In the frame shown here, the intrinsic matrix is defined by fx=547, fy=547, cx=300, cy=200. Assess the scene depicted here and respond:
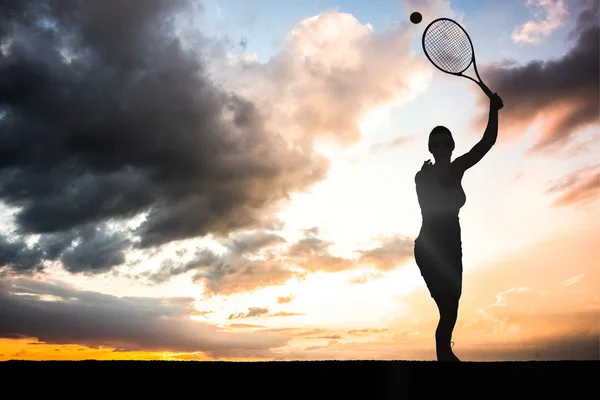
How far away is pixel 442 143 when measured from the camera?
434 inches

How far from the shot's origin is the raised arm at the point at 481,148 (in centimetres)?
1047

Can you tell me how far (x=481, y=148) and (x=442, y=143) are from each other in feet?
2.72

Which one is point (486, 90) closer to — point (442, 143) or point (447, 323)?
point (442, 143)

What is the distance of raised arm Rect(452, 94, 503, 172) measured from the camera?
10469 millimetres
